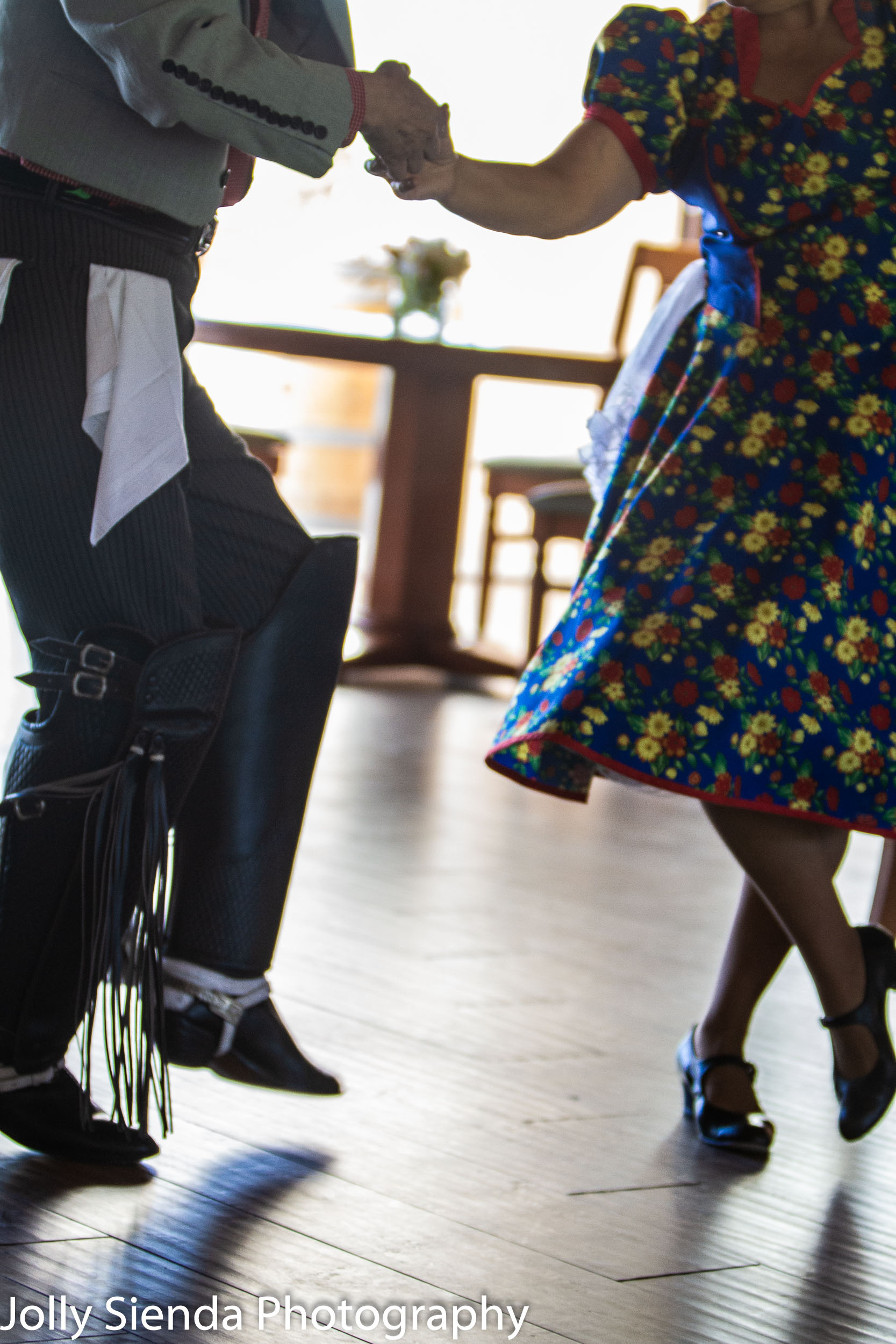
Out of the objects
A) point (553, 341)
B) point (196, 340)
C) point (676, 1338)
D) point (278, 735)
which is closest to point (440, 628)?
point (196, 340)

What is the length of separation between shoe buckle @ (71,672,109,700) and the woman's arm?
0.45 meters

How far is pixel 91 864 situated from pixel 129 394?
0.35 m

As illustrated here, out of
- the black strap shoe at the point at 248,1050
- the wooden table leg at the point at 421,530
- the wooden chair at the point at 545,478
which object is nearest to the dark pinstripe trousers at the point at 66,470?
the black strap shoe at the point at 248,1050

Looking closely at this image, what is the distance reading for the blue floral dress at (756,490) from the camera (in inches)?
48.7

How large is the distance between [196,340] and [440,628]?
4.06 ft

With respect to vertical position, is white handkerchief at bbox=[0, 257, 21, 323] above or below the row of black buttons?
below

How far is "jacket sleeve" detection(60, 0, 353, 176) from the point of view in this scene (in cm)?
104

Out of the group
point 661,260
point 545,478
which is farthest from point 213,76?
point 661,260

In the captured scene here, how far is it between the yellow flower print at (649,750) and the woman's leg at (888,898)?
388 millimetres

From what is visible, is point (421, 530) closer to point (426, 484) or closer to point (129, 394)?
point (426, 484)

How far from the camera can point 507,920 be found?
2115 millimetres

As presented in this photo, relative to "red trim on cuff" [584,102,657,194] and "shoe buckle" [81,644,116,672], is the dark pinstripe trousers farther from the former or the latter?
"red trim on cuff" [584,102,657,194]

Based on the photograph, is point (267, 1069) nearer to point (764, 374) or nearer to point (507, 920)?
point (764, 374)

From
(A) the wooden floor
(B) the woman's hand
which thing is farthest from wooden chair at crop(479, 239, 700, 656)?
(B) the woman's hand
